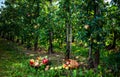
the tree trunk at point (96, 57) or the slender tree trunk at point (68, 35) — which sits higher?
the slender tree trunk at point (68, 35)

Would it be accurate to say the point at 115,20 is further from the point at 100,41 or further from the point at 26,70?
the point at 26,70

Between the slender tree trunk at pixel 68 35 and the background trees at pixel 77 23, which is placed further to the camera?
the slender tree trunk at pixel 68 35

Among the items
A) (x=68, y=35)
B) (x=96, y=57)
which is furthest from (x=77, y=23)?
(x=68, y=35)

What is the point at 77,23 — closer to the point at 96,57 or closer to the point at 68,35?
the point at 96,57

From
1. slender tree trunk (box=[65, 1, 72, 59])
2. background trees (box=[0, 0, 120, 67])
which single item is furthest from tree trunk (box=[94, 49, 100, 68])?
slender tree trunk (box=[65, 1, 72, 59])

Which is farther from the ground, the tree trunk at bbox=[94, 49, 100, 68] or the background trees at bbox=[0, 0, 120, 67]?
the background trees at bbox=[0, 0, 120, 67]

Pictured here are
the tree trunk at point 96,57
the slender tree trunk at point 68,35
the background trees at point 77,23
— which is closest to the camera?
the background trees at point 77,23

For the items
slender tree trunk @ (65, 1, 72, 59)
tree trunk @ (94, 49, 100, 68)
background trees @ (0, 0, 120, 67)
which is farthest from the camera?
slender tree trunk @ (65, 1, 72, 59)

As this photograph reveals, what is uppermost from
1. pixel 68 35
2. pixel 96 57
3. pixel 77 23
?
pixel 77 23

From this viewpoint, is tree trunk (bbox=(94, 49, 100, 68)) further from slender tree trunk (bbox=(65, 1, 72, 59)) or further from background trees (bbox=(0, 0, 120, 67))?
slender tree trunk (bbox=(65, 1, 72, 59))

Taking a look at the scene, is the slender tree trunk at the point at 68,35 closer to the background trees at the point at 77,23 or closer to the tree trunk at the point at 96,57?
the background trees at the point at 77,23

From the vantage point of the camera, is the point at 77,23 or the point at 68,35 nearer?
the point at 77,23

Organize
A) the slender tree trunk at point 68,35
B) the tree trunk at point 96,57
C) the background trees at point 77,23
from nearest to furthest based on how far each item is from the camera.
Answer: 1. the background trees at point 77,23
2. the tree trunk at point 96,57
3. the slender tree trunk at point 68,35

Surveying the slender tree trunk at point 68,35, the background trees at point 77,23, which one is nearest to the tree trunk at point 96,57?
the background trees at point 77,23
